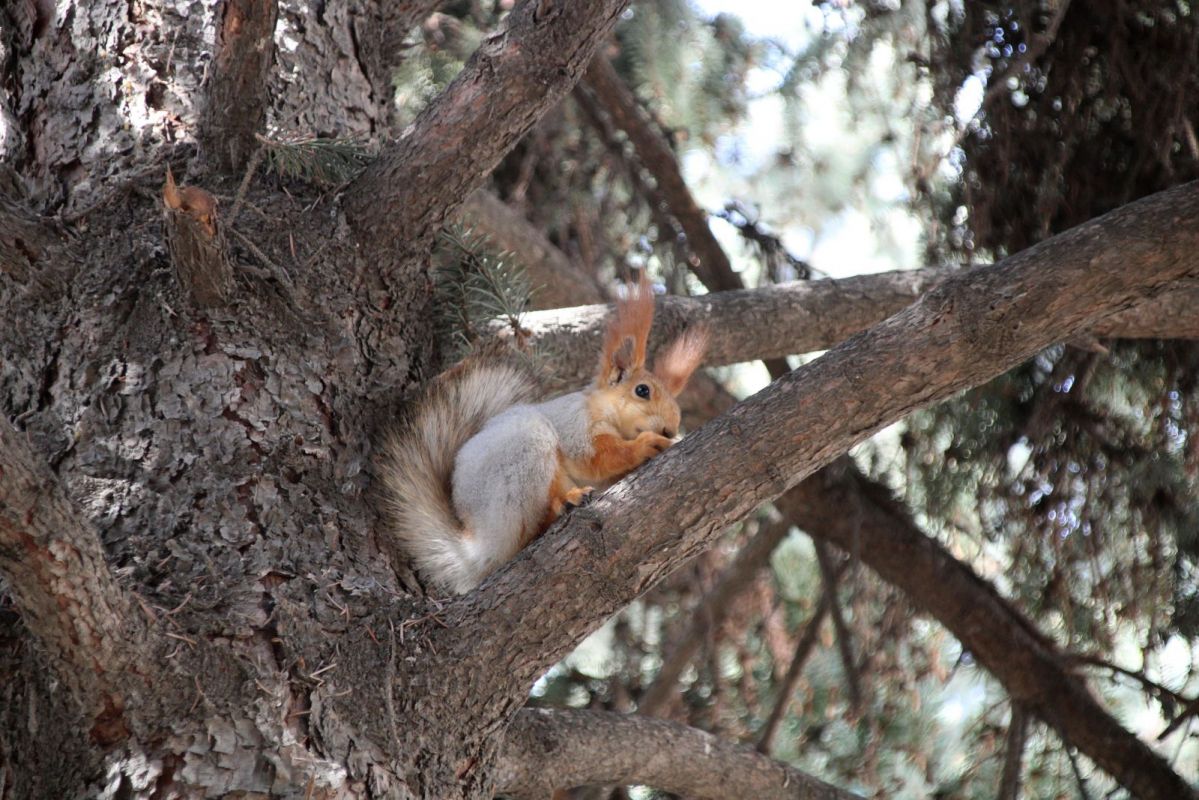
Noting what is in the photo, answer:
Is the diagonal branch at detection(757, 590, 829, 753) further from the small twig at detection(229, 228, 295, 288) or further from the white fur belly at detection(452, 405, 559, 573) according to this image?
the small twig at detection(229, 228, 295, 288)

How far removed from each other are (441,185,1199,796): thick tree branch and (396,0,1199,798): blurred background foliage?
0.68 m

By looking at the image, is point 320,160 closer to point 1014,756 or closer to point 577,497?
point 577,497

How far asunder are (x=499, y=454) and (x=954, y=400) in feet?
4.51

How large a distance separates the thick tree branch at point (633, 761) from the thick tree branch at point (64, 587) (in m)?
0.58

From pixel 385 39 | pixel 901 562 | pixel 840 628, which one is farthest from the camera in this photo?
pixel 901 562

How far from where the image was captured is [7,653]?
141 cm

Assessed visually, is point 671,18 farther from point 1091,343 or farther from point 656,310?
point 1091,343

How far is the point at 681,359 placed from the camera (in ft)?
7.03

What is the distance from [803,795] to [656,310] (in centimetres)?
87

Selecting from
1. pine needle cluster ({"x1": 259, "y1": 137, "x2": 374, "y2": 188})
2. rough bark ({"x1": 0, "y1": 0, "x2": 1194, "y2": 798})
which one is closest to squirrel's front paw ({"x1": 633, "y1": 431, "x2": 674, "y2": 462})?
rough bark ({"x1": 0, "y1": 0, "x2": 1194, "y2": 798})

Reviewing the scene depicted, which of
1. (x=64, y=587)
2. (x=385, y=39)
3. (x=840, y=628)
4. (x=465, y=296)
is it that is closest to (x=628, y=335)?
(x=465, y=296)

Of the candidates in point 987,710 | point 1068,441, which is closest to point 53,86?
point 1068,441

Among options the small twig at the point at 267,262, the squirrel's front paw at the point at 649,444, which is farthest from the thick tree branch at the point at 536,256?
the small twig at the point at 267,262

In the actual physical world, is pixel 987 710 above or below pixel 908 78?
below
